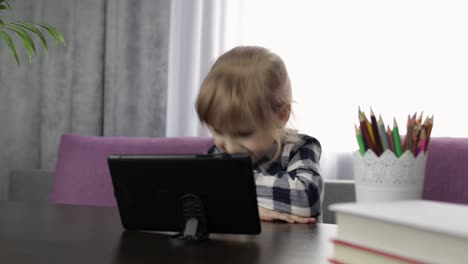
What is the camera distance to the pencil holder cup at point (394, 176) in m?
0.77

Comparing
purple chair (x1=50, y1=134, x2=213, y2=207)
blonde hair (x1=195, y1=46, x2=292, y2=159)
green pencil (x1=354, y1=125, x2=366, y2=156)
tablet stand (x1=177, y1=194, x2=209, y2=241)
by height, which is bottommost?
purple chair (x1=50, y1=134, x2=213, y2=207)

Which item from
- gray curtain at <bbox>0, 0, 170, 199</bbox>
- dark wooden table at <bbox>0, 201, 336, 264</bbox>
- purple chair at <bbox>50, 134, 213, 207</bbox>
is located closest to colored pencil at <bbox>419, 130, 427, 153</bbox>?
dark wooden table at <bbox>0, 201, 336, 264</bbox>

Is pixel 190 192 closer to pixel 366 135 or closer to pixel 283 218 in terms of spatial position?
pixel 366 135

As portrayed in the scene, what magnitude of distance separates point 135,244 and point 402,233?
0.47 metres

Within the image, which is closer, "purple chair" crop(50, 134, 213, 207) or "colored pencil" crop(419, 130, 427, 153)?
"colored pencil" crop(419, 130, 427, 153)

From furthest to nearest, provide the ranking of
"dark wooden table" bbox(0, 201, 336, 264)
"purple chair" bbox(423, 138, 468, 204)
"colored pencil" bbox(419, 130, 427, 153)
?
"purple chair" bbox(423, 138, 468, 204) < "colored pencil" bbox(419, 130, 427, 153) < "dark wooden table" bbox(0, 201, 336, 264)

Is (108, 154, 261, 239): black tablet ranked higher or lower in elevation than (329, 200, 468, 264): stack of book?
lower

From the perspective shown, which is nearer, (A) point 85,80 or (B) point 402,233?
(B) point 402,233

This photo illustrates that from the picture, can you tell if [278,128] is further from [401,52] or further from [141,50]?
[141,50]

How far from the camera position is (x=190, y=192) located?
0.80 meters

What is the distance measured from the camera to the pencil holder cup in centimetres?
77

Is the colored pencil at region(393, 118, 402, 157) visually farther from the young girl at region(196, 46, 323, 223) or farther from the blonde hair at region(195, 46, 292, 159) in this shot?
the blonde hair at region(195, 46, 292, 159)

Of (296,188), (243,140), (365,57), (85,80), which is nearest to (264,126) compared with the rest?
(243,140)

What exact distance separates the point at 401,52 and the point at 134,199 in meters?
1.79
